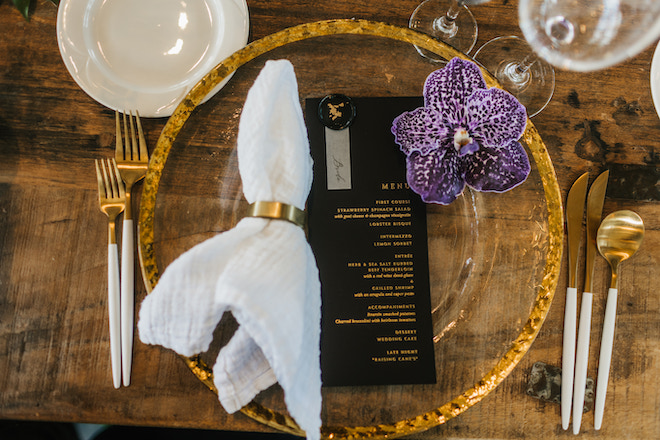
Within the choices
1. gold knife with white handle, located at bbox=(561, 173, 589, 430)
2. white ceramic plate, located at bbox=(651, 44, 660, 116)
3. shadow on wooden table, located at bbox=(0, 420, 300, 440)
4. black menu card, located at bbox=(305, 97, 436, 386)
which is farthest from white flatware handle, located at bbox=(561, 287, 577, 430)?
shadow on wooden table, located at bbox=(0, 420, 300, 440)

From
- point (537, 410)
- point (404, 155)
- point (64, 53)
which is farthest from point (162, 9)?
point (537, 410)

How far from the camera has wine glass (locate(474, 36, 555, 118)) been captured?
0.55 m

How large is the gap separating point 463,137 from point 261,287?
268 mm

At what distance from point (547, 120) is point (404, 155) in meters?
0.24

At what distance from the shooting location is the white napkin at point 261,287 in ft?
1.10

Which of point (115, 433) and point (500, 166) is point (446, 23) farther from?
point (115, 433)

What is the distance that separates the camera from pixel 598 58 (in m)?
0.38

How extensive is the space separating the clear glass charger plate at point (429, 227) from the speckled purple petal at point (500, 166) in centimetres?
6

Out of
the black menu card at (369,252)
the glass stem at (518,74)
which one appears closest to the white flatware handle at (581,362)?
the black menu card at (369,252)

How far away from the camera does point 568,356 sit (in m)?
0.50

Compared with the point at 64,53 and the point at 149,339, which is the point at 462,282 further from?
the point at 64,53

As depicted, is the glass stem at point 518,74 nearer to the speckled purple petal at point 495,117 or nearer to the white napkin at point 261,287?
the speckled purple petal at point 495,117

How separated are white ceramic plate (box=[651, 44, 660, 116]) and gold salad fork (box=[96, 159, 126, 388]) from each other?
74cm

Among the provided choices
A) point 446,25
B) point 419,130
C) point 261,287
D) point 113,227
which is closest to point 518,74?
point 446,25
